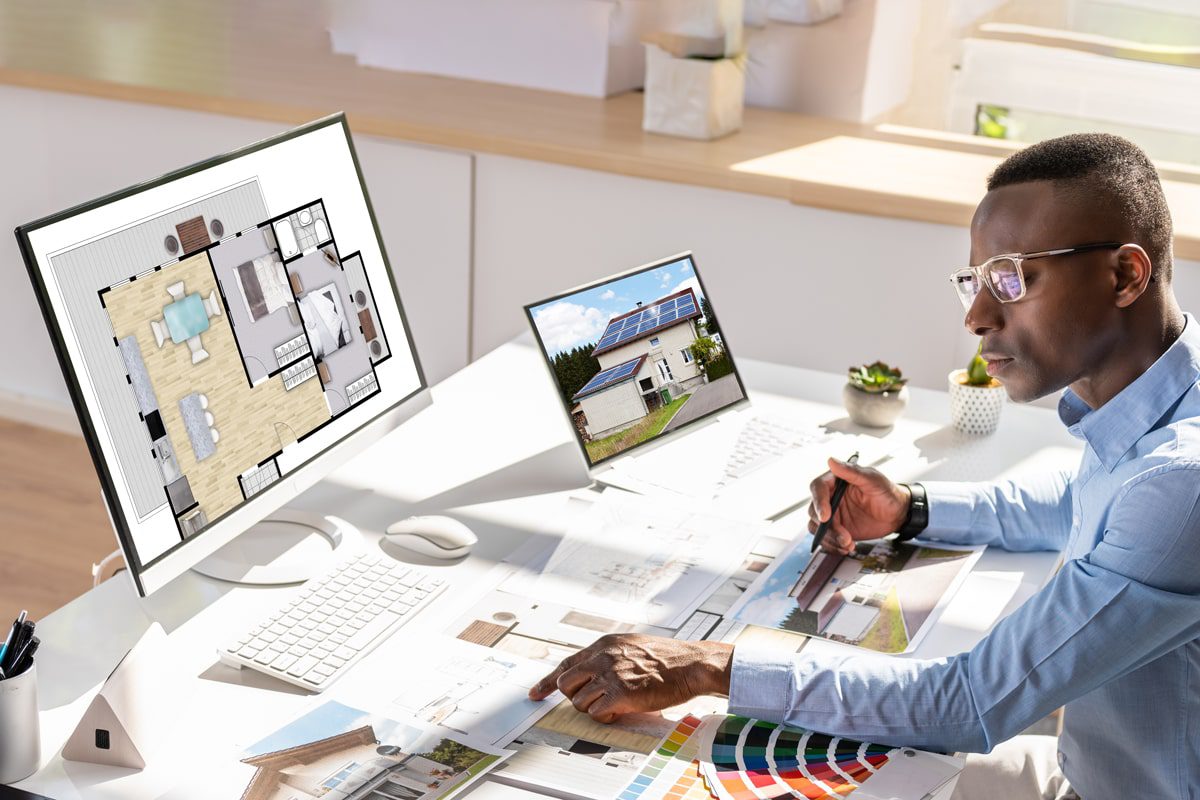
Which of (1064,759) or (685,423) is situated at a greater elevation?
(685,423)

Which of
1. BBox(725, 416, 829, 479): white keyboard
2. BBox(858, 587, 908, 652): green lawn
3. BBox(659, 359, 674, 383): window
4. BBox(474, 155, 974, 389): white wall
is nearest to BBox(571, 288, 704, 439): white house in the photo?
BBox(659, 359, 674, 383): window

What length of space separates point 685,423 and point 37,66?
8.28ft

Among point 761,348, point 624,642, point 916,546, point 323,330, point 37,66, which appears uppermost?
point 37,66

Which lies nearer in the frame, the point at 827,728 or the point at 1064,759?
the point at 827,728

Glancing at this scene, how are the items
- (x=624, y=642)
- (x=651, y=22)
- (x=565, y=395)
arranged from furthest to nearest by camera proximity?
→ (x=651, y=22) < (x=565, y=395) < (x=624, y=642)

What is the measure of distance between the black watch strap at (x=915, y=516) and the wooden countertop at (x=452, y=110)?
3.96ft

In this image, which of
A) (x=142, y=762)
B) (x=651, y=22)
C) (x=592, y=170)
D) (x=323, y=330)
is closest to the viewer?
(x=142, y=762)

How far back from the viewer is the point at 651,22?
3506 millimetres

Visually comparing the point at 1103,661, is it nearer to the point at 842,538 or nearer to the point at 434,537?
the point at 842,538

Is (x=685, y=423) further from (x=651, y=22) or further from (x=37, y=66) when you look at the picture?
(x=37, y=66)

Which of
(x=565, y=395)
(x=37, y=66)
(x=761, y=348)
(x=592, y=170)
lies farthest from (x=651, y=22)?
(x=565, y=395)

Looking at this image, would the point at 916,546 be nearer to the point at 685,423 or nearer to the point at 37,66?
the point at 685,423

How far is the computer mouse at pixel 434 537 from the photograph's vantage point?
1640mm

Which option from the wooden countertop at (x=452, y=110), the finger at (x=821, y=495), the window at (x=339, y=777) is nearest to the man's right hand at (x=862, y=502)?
the finger at (x=821, y=495)
